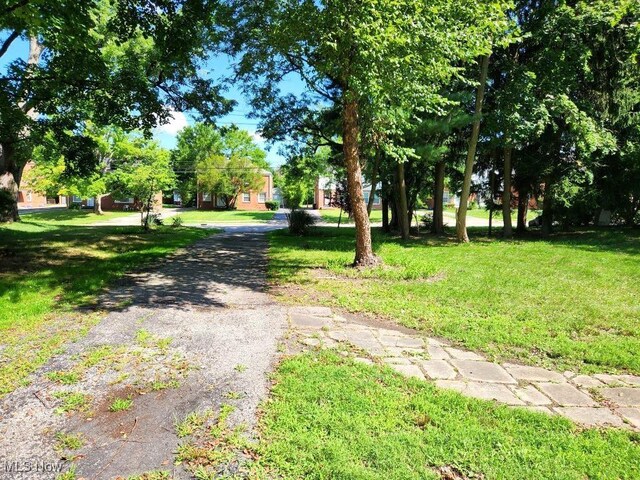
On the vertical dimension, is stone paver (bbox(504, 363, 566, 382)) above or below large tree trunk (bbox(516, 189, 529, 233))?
below

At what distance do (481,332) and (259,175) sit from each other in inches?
1621

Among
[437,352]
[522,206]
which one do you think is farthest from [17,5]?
[522,206]

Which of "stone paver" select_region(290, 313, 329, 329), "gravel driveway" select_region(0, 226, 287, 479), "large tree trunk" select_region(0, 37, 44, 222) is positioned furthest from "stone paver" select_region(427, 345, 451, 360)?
"large tree trunk" select_region(0, 37, 44, 222)

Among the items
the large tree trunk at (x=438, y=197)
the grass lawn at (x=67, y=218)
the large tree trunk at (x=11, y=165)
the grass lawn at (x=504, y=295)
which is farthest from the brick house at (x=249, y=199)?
the grass lawn at (x=504, y=295)

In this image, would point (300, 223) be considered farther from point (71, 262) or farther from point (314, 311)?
point (314, 311)

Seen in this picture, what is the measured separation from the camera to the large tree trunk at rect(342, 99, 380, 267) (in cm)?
775

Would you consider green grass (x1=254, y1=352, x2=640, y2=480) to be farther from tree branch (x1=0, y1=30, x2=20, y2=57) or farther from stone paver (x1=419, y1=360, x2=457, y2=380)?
tree branch (x1=0, y1=30, x2=20, y2=57)

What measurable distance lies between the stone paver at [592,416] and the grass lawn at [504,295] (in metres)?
0.84

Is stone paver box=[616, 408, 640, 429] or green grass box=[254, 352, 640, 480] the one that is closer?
green grass box=[254, 352, 640, 480]

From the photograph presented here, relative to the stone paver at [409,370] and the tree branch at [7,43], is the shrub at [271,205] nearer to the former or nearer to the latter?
the tree branch at [7,43]

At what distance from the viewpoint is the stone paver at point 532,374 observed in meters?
3.59

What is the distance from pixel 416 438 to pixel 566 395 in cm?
160

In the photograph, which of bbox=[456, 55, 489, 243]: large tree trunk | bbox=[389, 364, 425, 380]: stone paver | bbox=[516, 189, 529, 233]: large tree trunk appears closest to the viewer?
bbox=[389, 364, 425, 380]: stone paver

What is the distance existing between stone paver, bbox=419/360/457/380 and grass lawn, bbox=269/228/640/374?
0.64 metres
